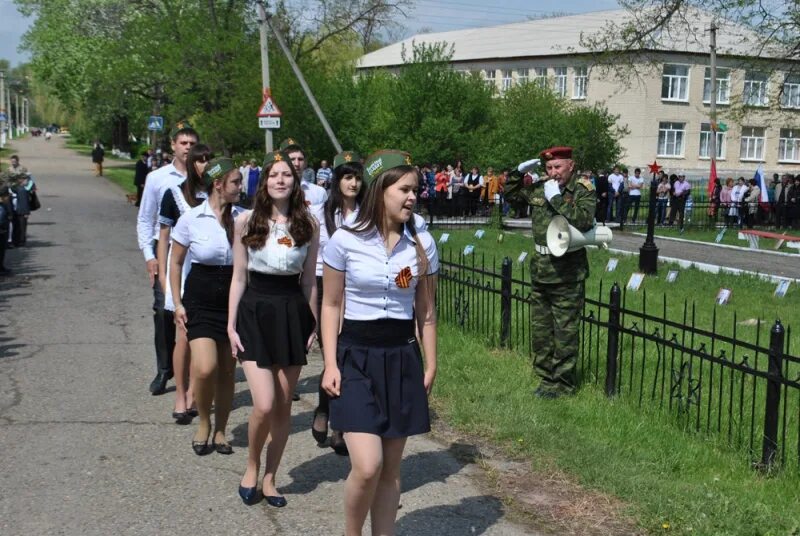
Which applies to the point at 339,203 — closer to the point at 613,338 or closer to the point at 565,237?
the point at 565,237

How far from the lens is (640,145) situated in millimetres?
53375

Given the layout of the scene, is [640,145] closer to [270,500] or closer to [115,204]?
[115,204]

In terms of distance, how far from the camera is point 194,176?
631 cm

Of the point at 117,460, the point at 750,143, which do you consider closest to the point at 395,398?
the point at 117,460

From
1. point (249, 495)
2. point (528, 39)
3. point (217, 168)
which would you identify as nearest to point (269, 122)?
point (217, 168)

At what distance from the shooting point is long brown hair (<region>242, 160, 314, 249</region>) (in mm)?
4941

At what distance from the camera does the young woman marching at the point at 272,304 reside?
4.94 metres

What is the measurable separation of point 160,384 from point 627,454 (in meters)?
3.72

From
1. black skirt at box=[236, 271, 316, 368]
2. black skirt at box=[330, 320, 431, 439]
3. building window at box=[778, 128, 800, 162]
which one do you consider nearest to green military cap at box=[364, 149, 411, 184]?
black skirt at box=[330, 320, 431, 439]

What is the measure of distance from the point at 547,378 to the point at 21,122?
556 ft

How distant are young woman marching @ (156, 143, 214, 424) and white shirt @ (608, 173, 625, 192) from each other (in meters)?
22.3

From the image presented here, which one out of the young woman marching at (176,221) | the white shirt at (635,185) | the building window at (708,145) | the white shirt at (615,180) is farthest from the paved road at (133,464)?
the building window at (708,145)

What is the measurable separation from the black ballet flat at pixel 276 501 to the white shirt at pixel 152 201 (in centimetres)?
273

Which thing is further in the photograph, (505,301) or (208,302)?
(505,301)
